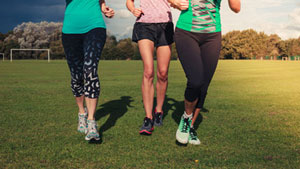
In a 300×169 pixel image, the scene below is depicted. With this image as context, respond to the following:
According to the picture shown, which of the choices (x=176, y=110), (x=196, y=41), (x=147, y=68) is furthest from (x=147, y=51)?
(x=176, y=110)

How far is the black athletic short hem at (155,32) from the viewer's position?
4.88 m

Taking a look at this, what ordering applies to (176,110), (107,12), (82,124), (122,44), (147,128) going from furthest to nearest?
(122,44) < (176,110) < (82,124) < (147,128) < (107,12)

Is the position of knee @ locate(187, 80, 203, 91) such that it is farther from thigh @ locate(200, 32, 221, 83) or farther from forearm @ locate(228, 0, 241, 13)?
forearm @ locate(228, 0, 241, 13)

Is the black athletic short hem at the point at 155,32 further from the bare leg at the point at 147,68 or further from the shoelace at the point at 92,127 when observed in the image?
the shoelace at the point at 92,127

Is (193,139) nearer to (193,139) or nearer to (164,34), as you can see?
(193,139)

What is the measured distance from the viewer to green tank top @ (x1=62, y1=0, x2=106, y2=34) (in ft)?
13.9

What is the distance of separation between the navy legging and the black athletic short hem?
0.81 m

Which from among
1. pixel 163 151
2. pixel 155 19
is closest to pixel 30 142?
pixel 163 151

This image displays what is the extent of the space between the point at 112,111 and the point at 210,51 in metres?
3.23

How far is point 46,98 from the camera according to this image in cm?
876

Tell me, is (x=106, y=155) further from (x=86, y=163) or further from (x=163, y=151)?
(x=163, y=151)

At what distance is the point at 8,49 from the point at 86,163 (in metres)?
91.9

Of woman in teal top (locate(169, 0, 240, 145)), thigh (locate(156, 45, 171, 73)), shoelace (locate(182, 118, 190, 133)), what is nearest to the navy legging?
woman in teal top (locate(169, 0, 240, 145))

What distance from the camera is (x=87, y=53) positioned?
163 inches
